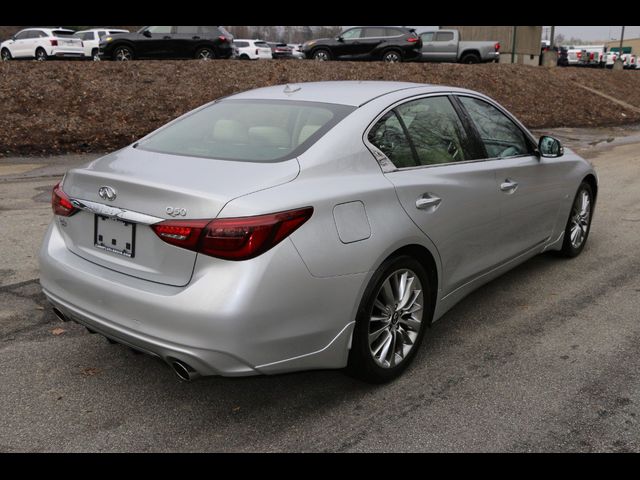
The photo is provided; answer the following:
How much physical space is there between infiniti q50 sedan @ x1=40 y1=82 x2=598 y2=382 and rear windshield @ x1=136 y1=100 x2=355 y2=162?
0.04 feet

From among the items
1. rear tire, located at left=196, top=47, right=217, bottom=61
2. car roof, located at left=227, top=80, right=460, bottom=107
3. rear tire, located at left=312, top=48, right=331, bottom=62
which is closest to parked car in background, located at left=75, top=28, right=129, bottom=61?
rear tire, located at left=196, top=47, right=217, bottom=61

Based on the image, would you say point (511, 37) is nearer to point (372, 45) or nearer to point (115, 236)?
point (372, 45)

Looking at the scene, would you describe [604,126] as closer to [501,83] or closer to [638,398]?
[501,83]

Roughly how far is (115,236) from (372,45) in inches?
790

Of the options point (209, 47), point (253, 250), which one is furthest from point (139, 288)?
point (209, 47)

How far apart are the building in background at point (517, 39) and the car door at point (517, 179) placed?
83.6 ft

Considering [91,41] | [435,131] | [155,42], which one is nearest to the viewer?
[435,131]

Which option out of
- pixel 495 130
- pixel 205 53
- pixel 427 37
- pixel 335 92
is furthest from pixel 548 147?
pixel 427 37

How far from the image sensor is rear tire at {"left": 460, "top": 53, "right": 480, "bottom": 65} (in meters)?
24.9

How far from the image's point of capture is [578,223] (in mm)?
5730

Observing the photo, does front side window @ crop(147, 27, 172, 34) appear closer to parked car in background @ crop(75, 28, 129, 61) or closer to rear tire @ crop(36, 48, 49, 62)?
parked car in background @ crop(75, 28, 129, 61)

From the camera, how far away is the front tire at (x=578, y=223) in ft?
18.3

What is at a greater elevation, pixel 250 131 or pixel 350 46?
pixel 350 46

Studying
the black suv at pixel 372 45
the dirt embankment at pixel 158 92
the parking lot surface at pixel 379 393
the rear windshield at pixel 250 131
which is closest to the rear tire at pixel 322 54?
the black suv at pixel 372 45
